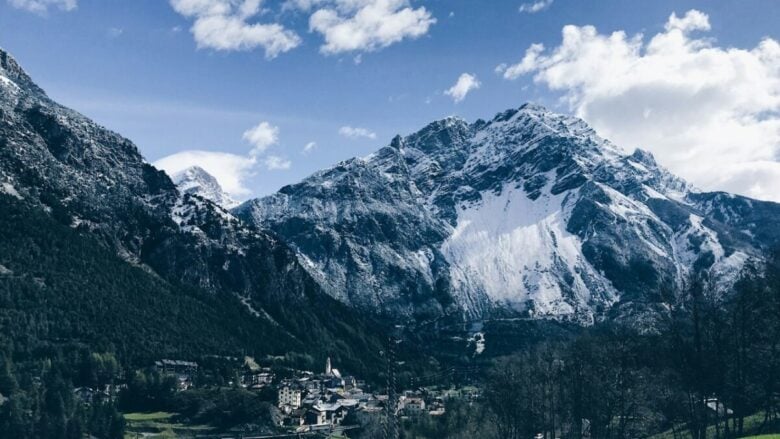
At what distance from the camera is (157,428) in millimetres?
152125

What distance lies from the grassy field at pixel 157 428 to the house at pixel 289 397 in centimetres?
2905

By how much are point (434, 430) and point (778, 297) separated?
95.6 meters

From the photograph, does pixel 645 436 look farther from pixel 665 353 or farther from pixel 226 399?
pixel 226 399

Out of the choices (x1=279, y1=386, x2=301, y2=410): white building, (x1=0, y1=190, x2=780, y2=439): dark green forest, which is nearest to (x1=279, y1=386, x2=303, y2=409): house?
(x1=279, y1=386, x2=301, y2=410): white building

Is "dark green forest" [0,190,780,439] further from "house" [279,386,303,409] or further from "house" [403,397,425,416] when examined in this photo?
"house" [403,397,425,416]

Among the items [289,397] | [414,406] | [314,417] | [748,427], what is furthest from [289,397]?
[748,427]

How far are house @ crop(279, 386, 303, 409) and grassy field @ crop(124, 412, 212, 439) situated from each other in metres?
29.1

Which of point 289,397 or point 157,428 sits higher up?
point 289,397

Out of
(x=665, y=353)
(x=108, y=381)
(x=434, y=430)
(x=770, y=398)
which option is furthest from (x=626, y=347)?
(x=108, y=381)

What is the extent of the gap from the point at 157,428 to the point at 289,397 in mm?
42895

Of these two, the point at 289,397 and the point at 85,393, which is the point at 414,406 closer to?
the point at 289,397

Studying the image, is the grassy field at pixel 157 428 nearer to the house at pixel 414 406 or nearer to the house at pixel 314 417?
the house at pixel 314 417

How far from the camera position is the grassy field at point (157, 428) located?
145 m

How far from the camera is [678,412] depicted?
267 feet
